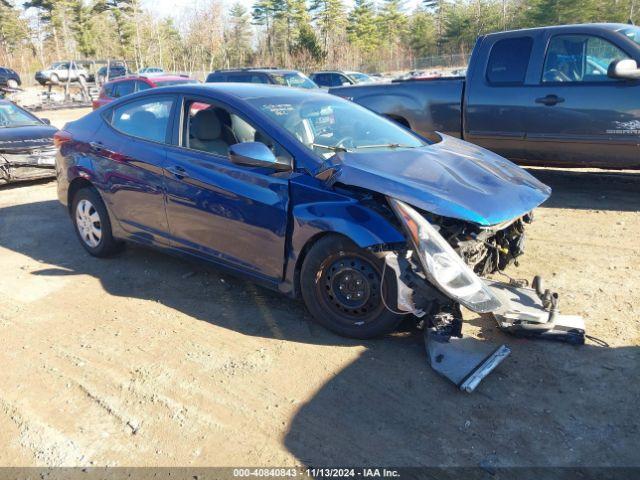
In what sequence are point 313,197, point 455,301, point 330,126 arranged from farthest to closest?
point 330,126, point 313,197, point 455,301

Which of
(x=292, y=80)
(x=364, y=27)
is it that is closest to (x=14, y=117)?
(x=292, y=80)

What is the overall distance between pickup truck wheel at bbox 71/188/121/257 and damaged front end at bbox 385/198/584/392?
10.1 feet

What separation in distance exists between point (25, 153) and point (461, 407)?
8320 millimetres

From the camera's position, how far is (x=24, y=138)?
29.5ft

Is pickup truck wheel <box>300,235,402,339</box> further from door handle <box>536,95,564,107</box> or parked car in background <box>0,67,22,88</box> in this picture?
parked car in background <box>0,67,22,88</box>

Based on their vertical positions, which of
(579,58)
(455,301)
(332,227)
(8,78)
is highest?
(579,58)

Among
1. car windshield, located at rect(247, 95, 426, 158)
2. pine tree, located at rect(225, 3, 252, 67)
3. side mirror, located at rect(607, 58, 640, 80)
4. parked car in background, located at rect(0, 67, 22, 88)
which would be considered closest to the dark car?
car windshield, located at rect(247, 95, 426, 158)

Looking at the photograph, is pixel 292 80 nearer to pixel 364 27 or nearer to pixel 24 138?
pixel 24 138

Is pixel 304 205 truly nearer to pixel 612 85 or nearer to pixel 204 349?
pixel 204 349

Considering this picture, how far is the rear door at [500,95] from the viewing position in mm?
6914

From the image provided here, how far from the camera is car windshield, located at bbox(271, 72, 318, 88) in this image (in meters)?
15.1

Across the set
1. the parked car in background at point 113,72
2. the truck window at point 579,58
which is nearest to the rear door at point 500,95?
the truck window at point 579,58

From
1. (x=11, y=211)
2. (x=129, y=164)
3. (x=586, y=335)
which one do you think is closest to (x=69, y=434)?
(x=129, y=164)

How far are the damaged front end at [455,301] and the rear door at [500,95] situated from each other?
147 inches
